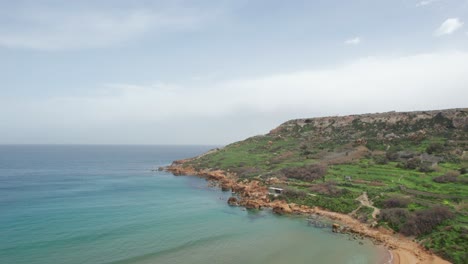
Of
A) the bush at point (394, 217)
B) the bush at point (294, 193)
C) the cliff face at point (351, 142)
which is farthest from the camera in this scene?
the cliff face at point (351, 142)

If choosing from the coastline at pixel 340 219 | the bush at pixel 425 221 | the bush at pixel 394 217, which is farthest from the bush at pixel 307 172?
the bush at pixel 425 221

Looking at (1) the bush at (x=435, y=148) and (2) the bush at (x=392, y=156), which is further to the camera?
(1) the bush at (x=435, y=148)

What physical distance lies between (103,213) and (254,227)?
69.5 ft

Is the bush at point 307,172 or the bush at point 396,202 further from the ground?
the bush at point 307,172

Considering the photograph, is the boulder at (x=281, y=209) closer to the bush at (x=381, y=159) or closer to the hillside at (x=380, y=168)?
the hillside at (x=380, y=168)

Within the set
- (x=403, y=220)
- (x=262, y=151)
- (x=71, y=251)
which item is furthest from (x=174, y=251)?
(x=262, y=151)

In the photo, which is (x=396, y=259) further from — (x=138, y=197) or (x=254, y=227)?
(x=138, y=197)

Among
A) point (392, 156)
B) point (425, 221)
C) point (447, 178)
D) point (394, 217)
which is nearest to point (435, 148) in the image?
point (392, 156)

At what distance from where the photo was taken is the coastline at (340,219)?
29491mm

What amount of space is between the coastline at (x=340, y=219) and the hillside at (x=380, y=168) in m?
1.20

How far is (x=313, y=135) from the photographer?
360 ft

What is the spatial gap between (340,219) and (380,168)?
25.0 meters

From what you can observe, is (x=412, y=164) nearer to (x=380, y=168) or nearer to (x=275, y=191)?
(x=380, y=168)

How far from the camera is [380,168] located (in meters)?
61.3
